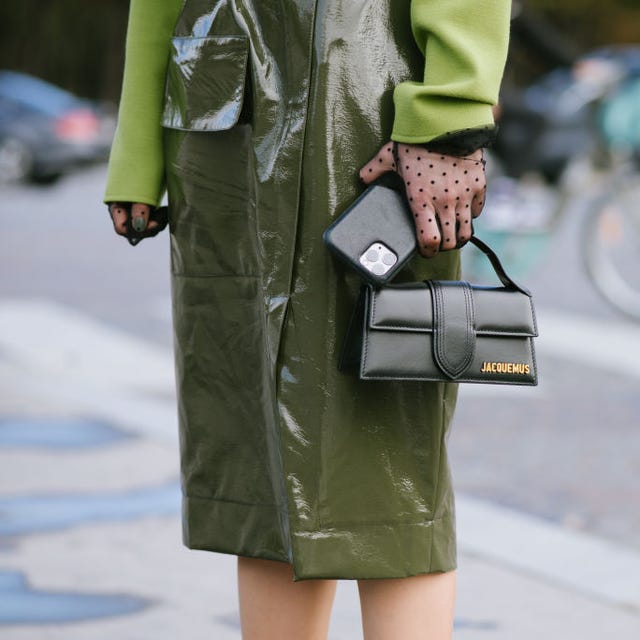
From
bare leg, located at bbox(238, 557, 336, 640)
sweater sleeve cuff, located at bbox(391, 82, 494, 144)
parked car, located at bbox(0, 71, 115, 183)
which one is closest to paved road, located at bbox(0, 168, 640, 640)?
bare leg, located at bbox(238, 557, 336, 640)

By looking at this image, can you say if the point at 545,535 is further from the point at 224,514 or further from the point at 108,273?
the point at 108,273

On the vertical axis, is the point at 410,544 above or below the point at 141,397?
above

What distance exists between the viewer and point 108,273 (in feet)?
32.0

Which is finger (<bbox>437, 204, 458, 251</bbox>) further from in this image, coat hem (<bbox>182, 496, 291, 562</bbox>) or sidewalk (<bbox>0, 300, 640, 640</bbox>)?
sidewalk (<bbox>0, 300, 640, 640</bbox>)

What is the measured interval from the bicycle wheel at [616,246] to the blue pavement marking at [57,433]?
372 centimetres

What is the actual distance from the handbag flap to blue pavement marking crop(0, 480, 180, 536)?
7.00ft

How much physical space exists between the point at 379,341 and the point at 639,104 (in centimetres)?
662

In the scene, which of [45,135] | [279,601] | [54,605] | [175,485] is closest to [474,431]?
[175,485]

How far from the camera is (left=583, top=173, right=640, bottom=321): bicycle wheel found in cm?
801

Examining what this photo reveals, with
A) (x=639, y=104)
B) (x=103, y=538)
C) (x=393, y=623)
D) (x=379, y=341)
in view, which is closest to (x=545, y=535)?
(x=103, y=538)

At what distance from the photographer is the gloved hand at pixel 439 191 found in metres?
1.98

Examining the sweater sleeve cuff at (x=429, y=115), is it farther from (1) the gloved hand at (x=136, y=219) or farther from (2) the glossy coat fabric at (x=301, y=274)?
(1) the gloved hand at (x=136, y=219)

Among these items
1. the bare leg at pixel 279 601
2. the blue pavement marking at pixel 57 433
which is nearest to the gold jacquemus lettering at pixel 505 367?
the bare leg at pixel 279 601

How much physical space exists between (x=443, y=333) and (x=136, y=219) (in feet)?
1.84
